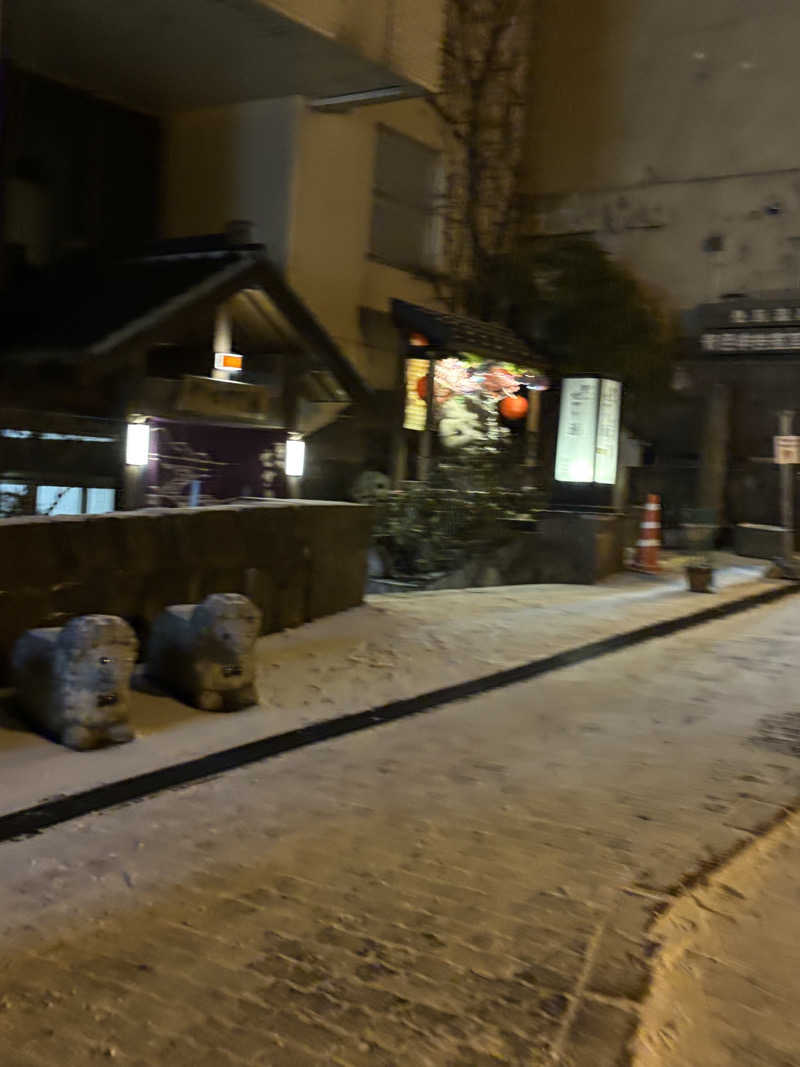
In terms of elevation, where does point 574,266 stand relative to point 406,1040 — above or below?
above

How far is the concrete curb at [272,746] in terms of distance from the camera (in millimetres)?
5078

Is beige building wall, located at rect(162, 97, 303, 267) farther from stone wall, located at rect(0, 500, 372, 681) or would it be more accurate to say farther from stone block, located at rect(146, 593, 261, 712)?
stone block, located at rect(146, 593, 261, 712)

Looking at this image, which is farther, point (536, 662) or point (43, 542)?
point (536, 662)

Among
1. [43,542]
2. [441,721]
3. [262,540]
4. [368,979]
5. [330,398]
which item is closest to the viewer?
[368,979]

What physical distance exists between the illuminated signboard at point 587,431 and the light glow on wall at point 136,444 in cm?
716

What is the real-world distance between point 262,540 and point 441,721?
2558 millimetres

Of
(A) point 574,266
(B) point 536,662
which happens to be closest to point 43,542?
(B) point 536,662

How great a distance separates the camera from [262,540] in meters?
9.02

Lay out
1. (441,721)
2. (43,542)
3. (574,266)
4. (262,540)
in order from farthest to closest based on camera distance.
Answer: (574,266) → (262,540) → (441,721) → (43,542)

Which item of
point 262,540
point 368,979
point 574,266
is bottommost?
point 368,979

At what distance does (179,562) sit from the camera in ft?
26.3

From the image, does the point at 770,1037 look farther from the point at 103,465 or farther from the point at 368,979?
the point at 103,465

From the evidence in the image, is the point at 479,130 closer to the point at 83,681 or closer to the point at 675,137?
the point at 675,137

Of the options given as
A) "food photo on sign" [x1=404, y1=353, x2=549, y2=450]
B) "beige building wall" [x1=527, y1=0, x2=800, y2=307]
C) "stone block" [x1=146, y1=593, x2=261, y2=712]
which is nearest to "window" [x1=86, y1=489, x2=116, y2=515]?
"stone block" [x1=146, y1=593, x2=261, y2=712]
